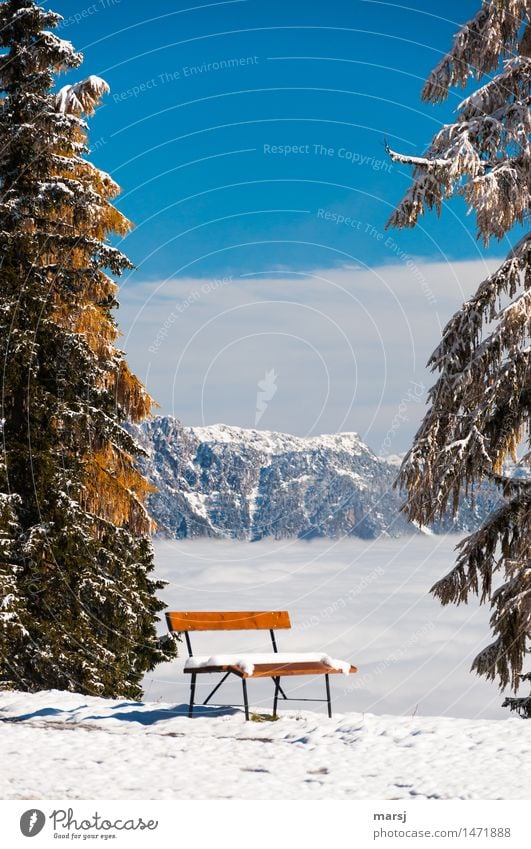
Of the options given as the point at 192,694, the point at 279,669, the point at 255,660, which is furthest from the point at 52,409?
the point at 279,669

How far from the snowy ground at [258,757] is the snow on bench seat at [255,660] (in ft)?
1.90

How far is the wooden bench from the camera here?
9344mm

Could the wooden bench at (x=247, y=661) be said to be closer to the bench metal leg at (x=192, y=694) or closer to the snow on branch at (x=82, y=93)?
the bench metal leg at (x=192, y=694)

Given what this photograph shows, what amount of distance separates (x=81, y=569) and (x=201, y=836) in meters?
Result: 7.78

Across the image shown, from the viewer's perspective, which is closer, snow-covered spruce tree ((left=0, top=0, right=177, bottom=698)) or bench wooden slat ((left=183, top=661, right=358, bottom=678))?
bench wooden slat ((left=183, top=661, right=358, bottom=678))

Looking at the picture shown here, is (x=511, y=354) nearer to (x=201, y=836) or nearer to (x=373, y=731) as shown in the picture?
(x=373, y=731)

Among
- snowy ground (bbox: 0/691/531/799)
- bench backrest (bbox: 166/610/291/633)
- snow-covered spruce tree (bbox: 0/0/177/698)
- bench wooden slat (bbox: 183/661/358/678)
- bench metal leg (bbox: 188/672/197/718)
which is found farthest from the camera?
snow-covered spruce tree (bbox: 0/0/177/698)

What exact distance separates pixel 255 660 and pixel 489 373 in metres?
4.53

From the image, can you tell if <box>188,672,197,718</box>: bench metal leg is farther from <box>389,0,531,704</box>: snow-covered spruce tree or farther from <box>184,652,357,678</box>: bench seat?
<box>389,0,531,704</box>: snow-covered spruce tree

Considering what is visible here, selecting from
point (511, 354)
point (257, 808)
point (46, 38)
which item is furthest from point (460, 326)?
point (46, 38)

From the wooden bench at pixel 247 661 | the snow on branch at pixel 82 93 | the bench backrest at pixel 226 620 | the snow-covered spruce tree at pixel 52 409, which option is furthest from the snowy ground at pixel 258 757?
the snow on branch at pixel 82 93

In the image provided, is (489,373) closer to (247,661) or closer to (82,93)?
(247,661)

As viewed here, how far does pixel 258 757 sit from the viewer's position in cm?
841

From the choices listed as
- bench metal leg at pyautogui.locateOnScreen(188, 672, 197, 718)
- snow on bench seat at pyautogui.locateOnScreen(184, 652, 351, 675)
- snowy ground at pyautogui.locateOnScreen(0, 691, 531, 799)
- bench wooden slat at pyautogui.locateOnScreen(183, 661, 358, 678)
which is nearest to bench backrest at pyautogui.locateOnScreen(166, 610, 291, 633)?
snow on bench seat at pyautogui.locateOnScreen(184, 652, 351, 675)
